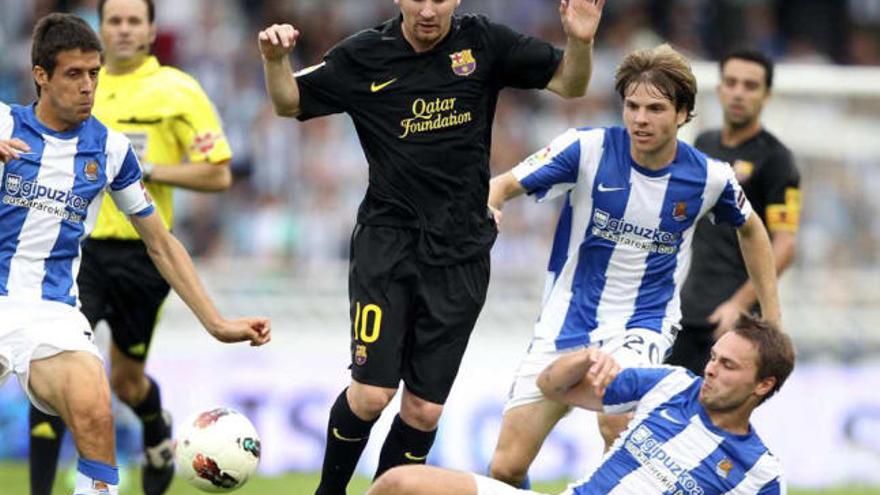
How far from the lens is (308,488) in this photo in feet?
37.2

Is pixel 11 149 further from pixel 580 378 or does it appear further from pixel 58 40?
pixel 580 378

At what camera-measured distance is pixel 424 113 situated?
7.82 metres

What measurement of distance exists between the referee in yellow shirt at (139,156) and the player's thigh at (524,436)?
242 cm

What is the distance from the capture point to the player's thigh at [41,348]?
7383 millimetres

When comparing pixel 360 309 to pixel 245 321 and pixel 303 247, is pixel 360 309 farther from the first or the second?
pixel 303 247

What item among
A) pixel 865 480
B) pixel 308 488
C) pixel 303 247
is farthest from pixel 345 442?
pixel 303 247

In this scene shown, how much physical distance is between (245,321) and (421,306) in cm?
80

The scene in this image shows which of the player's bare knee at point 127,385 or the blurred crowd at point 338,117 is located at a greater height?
the blurred crowd at point 338,117

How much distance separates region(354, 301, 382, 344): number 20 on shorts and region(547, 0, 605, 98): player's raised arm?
1.27 m

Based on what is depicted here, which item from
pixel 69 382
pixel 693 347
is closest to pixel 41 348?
pixel 69 382

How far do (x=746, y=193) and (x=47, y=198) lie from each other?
4308 mm

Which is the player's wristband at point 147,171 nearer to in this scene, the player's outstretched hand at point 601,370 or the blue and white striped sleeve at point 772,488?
the player's outstretched hand at point 601,370

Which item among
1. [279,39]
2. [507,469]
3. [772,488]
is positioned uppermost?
[279,39]

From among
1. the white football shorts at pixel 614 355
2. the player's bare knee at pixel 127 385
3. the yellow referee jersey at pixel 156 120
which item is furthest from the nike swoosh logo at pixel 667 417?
the player's bare knee at pixel 127 385
